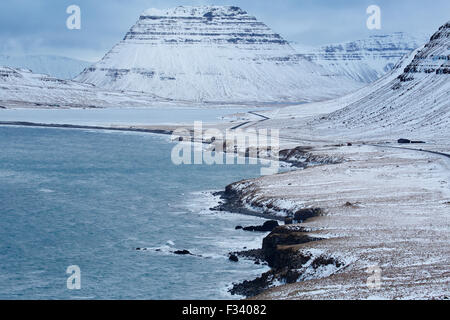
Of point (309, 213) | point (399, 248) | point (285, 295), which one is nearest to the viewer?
point (285, 295)

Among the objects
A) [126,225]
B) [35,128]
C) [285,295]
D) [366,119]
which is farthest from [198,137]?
[285,295]

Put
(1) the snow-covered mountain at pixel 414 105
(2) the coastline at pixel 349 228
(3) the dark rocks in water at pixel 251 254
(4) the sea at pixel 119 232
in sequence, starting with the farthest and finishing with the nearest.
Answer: (1) the snow-covered mountain at pixel 414 105 → (3) the dark rocks in water at pixel 251 254 → (4) the sea at pixel 119 232 → (2) the coastline at pixel 349 228

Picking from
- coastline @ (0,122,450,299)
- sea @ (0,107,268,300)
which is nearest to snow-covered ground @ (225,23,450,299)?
coastline @ (0,122,450,299)

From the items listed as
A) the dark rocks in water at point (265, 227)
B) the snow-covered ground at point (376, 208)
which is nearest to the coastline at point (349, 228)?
the snow-covered ground at point (376, 208)

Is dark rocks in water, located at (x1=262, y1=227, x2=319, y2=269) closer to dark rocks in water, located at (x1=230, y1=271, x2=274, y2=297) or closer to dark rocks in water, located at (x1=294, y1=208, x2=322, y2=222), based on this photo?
dark rocks in water, located at (x1=230, y1=271, x2=274, y2=297)

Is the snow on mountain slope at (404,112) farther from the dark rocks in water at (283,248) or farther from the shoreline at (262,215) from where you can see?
the dark rocks in water at (283,248)
